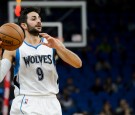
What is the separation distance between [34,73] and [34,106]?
0.38m

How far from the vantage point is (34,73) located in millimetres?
6023

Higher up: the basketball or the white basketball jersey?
the basketball

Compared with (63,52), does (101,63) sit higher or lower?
lower

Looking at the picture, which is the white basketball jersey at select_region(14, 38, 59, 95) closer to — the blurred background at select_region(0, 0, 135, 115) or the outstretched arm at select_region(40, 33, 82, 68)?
the outstretched arm at select_region(40, 33, 82, 68)

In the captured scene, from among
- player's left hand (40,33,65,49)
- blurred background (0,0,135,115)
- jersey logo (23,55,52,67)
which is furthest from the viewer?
blurred background (0,0,135,115)

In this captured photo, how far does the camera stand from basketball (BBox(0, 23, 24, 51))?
5820mm

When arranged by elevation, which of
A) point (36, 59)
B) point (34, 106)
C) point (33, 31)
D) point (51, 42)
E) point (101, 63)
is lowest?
point (101, 63)

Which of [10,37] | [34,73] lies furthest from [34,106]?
[10,37]

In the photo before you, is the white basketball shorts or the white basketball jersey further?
the white basketball jersey

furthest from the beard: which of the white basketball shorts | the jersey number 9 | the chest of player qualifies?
the white basketball shorts

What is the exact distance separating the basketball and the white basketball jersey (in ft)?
0.80

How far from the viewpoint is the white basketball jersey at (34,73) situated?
19.7 feet

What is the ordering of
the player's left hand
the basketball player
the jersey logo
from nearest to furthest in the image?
1. the player's left hand
2. the basketball player
3. the jersey logo

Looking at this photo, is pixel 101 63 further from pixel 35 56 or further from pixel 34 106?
pixel 34 106
